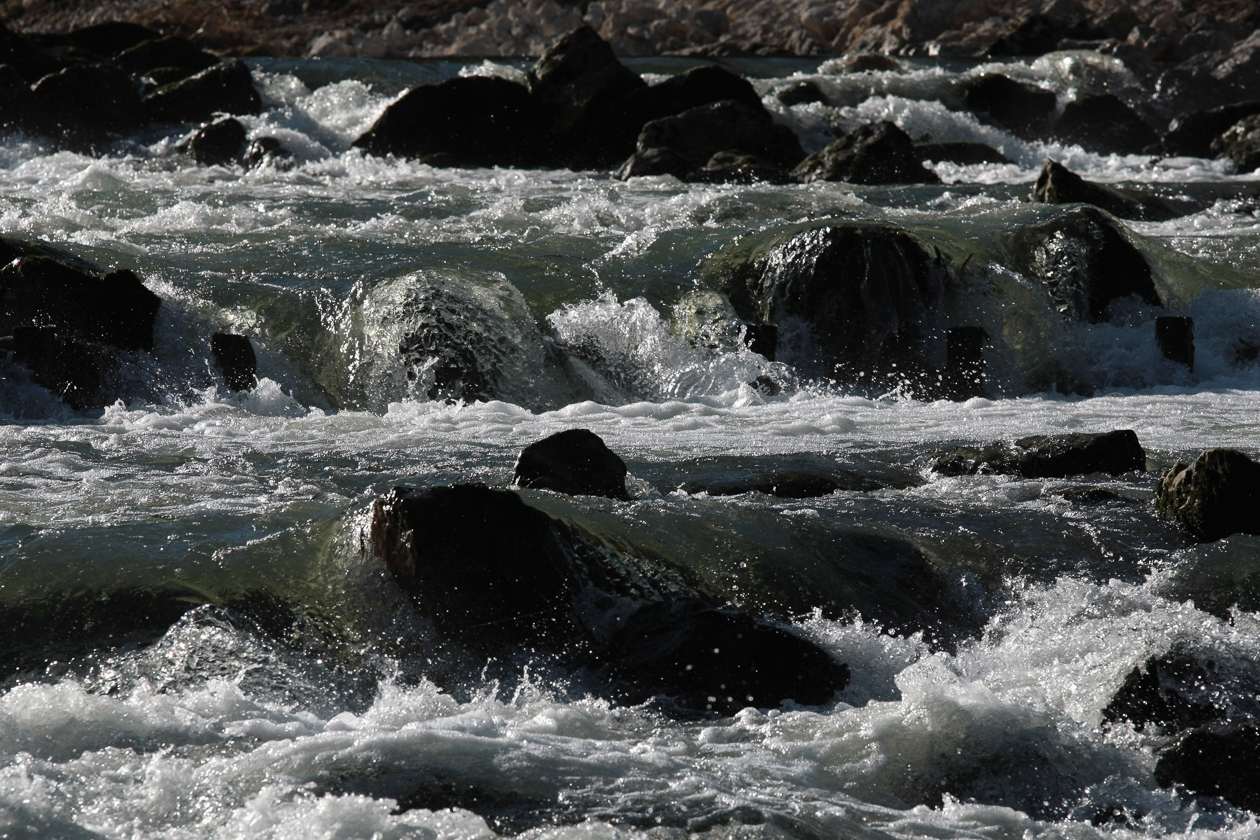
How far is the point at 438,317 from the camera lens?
991cm

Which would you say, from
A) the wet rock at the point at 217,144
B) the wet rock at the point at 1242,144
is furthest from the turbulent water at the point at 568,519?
the wet rock at the point at 217,144

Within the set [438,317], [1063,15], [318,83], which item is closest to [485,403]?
[438,317]

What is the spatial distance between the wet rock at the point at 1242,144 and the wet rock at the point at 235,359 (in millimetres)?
14293

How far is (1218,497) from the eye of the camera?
6.04m

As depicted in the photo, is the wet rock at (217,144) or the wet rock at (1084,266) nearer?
the wet rock at (1084,266)

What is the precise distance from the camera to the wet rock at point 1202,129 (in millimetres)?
19703

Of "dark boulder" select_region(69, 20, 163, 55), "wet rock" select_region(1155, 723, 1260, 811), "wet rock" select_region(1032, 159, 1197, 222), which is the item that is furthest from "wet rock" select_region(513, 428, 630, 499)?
"dark boulder" select_region(69, 20, 163, 55)

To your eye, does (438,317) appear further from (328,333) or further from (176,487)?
(176,487)

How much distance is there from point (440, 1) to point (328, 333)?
93.3ft

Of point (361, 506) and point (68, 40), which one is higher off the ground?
point (68, 40)

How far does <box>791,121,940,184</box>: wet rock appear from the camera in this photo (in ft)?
53.6

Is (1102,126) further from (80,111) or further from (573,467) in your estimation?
(573,467)

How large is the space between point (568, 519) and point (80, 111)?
→ 1841 cm

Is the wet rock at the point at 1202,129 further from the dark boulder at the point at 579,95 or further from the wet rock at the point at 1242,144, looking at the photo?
the dark boulder at the point at 579,95
